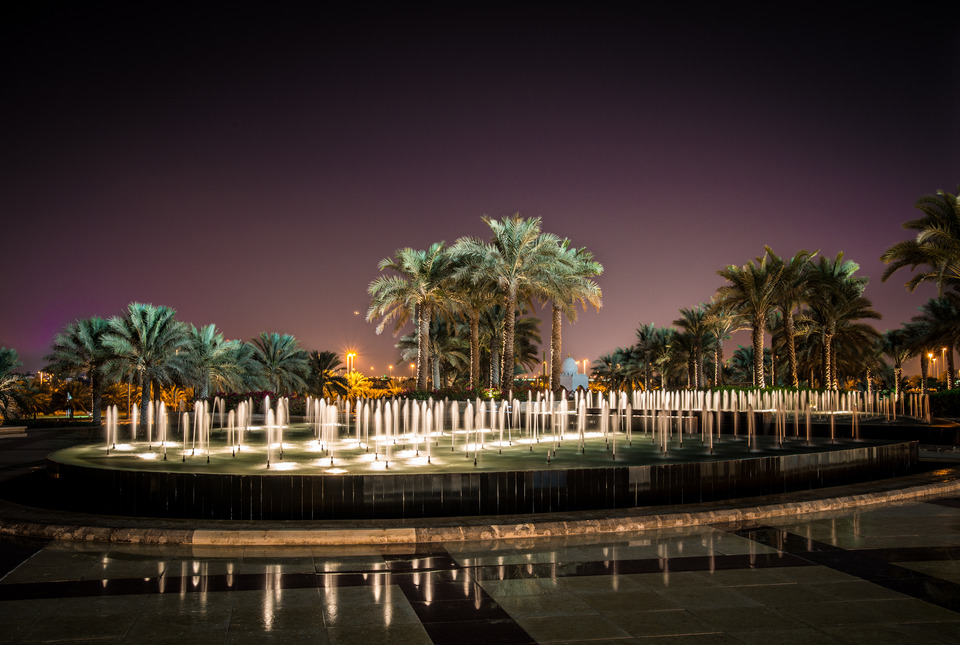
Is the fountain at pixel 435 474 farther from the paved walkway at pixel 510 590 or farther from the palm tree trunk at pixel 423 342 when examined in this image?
the palm tree trunk at pixel 423 342

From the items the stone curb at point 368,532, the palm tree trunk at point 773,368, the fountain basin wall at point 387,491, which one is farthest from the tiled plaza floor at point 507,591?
the palm tree trunk at point 773,368

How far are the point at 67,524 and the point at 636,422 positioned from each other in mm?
14778

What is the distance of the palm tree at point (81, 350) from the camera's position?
33406 mm

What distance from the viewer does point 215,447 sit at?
13414mm

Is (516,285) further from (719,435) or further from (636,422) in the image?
(719,435)

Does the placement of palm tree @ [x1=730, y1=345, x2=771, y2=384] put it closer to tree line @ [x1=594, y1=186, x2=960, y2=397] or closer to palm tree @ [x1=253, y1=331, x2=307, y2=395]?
tree line @ [x1=594, y1=186, x2=960, y2=397]

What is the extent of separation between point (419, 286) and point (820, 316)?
22.4 m

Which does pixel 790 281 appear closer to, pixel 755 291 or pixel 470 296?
pixel 755 291

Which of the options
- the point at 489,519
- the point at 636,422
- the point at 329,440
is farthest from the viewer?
the point at 636,422

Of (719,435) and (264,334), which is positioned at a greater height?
(264,334)

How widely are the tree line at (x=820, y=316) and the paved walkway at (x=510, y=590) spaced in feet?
67.2

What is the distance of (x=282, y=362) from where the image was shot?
4534 centimetres

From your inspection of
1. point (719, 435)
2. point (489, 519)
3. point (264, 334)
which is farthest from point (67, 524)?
point (264, 334)

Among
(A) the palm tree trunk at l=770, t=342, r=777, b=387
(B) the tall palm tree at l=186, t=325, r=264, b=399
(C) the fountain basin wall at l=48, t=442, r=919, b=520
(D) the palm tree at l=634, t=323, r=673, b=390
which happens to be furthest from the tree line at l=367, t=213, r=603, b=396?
(D) the palm tree at l=634, t=323, r=673, b=390
